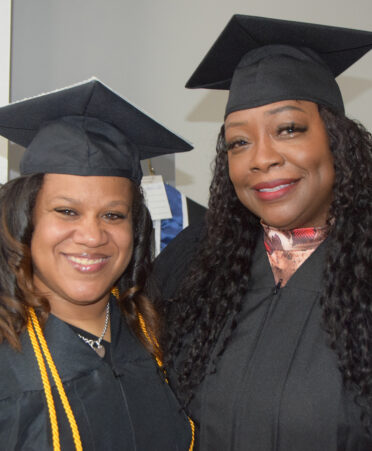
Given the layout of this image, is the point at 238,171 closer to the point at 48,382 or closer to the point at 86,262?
the point at 86,262

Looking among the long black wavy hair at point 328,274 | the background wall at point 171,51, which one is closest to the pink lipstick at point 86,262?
the long black wavy hair at point 328,274

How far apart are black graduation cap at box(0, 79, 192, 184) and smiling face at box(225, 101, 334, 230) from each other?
31cm

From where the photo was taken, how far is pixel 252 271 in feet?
5.32

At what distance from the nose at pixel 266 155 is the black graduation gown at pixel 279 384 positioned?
293 mm

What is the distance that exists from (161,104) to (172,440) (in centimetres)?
187

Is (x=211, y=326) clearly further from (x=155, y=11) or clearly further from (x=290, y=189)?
(x=155, y=11)

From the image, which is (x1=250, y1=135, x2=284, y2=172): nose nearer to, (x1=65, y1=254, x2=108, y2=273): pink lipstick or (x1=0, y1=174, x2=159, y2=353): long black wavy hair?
(x1=65, y1=254, x2=108, y2=273): pink lipstick

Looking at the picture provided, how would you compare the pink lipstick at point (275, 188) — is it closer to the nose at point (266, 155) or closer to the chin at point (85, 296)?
the nose at point (266, 155)

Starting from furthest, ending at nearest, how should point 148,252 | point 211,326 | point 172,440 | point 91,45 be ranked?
point 91,45
point 148,252
point 211,326
point 172,440

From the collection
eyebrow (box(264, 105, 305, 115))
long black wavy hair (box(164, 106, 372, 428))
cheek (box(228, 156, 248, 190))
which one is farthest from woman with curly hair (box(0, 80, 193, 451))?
eyebrow (box(264, 105, 305, 115))

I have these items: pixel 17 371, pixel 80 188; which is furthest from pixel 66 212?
pixel 17 371

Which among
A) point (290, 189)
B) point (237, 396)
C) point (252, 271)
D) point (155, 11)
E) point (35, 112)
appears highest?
point (155, 11)

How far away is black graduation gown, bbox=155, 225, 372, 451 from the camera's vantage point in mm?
1275

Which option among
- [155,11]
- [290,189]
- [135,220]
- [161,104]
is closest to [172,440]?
[135,220]
